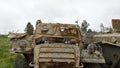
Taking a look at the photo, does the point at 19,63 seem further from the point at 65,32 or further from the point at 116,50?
the point at 116,50

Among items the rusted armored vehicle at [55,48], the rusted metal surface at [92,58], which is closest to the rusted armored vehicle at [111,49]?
the rusted armored vehicle at [55,48]

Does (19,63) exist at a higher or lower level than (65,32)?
lower

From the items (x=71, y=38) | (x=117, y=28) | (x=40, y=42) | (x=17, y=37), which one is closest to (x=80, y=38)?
(x=71, y=38)

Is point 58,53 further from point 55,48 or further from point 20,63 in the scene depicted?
point 20,63

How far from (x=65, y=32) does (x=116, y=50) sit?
296 centimetres

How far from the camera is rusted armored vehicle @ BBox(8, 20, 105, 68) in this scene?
12398 millimetres

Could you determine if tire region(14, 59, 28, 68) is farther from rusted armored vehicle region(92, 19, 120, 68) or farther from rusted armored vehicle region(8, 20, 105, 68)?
rusted armored vehicle region(92, 19, 120, 68)

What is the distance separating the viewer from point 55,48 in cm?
1280

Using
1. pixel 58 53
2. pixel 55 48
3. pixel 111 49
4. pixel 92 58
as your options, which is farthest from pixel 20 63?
pixel 111 49

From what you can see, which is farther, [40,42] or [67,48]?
[40,42]

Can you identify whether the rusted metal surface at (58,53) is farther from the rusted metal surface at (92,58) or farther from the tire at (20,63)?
the tire at (20,63)

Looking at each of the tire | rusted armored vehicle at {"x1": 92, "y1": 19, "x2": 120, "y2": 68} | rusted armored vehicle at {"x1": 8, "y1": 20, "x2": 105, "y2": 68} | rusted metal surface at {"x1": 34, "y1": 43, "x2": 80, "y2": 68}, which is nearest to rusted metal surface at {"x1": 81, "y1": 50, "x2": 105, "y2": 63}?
rusted armored vehicle at {"x1": 8, "y1": 20, "x2": 105, "y2": 68}

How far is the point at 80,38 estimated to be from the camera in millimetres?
14219

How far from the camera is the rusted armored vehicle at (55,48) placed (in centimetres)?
1240
